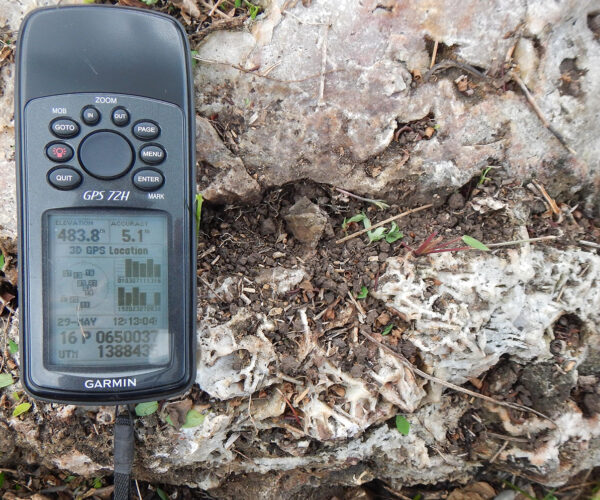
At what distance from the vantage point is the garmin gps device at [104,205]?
1.99 m

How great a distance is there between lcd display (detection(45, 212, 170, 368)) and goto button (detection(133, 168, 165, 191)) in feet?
0.36

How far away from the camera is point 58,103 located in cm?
199

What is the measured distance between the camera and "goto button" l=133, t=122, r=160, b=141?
6.66 feet

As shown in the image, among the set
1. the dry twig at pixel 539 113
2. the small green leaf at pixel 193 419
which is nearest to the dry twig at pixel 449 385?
the small green leaf at pixel 193 419

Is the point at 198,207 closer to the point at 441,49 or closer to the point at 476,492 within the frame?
the point at 441,49

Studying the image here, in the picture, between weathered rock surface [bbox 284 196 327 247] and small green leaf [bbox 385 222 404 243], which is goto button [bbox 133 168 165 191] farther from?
small green leaf [bbox 385 222 404 243]

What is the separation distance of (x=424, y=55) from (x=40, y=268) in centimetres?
169

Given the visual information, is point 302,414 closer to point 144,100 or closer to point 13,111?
point 144,100

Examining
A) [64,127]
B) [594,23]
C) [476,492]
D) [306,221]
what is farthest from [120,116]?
[476,492]

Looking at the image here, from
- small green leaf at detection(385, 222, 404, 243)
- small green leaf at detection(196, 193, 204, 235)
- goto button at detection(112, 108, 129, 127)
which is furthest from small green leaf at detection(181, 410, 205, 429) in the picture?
goto button at detection(112, 108, 129, 127)

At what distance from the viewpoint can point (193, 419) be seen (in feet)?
6.95

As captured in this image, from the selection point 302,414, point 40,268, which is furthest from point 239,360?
point 40,268

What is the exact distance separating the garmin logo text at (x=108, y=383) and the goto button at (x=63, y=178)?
72 cm

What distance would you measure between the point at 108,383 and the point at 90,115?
1.00 meters
